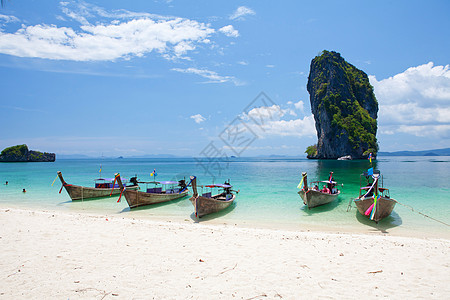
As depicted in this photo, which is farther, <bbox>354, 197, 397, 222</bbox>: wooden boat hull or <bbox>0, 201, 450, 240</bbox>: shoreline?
<bbox>354, 197, 397, 222</bbox>: wooden boat hull

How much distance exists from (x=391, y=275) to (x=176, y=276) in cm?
545

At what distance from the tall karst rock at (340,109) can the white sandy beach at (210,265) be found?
101 m

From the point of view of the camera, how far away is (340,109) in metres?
105

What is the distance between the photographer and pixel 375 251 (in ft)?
26.8

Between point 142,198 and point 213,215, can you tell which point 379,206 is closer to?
point 213,215

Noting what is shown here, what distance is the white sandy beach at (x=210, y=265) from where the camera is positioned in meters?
5.36

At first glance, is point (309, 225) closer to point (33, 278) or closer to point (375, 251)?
point (375, 251)

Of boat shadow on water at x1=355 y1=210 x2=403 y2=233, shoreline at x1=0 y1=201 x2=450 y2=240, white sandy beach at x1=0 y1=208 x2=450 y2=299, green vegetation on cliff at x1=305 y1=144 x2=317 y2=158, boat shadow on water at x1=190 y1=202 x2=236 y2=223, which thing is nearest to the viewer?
white sandy beach at x1=0 y1=208 x2=450 y2=299

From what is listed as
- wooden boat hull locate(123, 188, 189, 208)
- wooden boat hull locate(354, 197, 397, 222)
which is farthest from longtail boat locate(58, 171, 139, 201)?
wooden boat hull locate(354, 197, 397, 222)

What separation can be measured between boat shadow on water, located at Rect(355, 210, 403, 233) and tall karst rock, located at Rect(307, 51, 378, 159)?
94.8 metres

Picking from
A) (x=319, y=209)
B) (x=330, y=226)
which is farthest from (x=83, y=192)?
(x=330, y=226)

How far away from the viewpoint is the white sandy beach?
17.6 ft

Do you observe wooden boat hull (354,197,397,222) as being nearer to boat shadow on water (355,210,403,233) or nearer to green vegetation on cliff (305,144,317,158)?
boat shadow on water (355,210,403,233)

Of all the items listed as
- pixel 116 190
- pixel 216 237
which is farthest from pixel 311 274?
pixel 116 190
